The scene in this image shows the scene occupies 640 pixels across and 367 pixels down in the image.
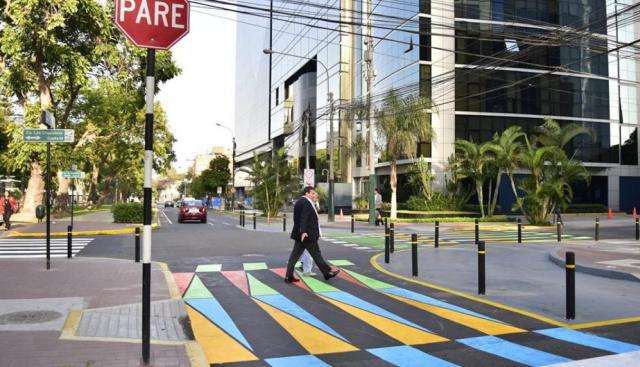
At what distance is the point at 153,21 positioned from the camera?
5145 millimetres

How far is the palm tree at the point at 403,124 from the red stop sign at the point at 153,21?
2671cm

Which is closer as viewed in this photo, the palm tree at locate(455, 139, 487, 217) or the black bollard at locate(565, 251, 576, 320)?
the black bollard at locate(565, 251, 576, 320)

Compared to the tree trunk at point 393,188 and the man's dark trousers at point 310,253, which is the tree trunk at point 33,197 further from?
the man's dark trousers at point 310,253

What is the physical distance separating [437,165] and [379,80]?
12349 millimetres

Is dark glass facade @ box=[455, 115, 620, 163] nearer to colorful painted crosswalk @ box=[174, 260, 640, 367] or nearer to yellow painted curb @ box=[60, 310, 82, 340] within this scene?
colorful painted crosswalk @ box=[174, 260, 640, 367]

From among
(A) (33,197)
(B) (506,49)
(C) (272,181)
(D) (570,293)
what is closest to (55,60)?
(A) (33,197)

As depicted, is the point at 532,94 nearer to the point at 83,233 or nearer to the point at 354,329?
the point at 83,233

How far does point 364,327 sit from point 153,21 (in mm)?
4501

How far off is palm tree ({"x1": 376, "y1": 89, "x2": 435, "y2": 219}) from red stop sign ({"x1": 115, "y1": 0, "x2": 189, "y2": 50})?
26.7 meters

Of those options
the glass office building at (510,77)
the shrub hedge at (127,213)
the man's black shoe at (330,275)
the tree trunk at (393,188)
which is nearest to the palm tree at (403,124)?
the tree trunk at (393,188)

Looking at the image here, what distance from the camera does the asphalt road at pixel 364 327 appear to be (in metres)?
5.58

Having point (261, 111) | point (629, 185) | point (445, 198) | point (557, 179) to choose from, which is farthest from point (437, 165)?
point (261, 111)

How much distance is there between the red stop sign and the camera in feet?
16.4

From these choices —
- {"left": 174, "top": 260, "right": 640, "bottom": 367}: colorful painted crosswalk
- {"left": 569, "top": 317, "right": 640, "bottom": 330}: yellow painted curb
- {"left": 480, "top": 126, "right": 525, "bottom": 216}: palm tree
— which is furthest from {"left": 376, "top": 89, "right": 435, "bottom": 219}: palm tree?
{"left": 569, "top": 317, "right": 640, "bottom": 330}: yellow painted curb
